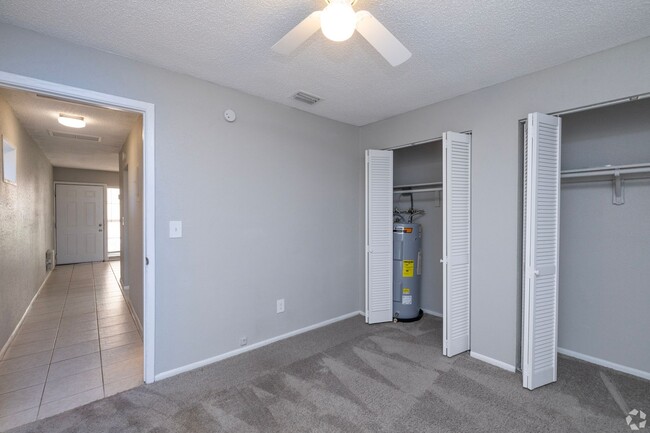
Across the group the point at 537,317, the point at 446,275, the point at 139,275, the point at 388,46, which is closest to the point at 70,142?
the point at 139,275

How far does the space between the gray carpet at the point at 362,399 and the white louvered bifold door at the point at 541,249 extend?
0.79 feet

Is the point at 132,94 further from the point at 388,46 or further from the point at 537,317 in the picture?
the point at 537,317

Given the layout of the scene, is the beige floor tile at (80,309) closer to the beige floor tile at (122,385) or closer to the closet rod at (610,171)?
the beige floor tile at (122,385)

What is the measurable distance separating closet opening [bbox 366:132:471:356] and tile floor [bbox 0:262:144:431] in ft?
8.28

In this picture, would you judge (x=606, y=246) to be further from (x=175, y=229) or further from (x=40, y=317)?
(x=40, y=317)

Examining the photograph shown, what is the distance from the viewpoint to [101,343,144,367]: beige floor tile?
9.00 ft

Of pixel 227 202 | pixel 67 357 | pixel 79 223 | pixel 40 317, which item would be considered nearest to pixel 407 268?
pixel 227 202

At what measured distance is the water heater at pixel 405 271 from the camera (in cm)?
364

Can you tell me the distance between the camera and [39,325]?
3506mm

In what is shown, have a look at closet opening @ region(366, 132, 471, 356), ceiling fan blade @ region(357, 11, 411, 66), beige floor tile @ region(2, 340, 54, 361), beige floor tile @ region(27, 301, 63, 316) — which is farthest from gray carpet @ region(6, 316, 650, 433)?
beige floor tile @ region(27, 301, 63, 316)

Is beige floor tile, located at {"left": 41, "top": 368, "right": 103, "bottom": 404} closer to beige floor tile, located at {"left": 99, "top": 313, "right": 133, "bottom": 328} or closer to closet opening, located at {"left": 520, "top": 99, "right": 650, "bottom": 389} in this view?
beige floor tile, located at {"left": 99, "top": 313, "right": 133, "bottom": 328}

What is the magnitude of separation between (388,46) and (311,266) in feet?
7.82

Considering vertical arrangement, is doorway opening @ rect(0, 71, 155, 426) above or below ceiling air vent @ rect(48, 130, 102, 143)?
below

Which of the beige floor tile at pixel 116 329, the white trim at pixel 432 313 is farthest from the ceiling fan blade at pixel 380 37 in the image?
the beige floor tile at pixel 116 329
